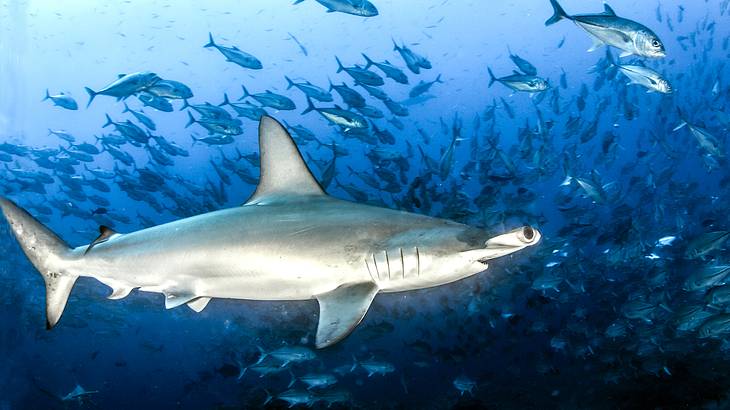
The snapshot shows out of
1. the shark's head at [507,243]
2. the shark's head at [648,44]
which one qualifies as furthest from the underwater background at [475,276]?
the shark's head at [507,243]

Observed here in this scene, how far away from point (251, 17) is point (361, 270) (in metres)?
43.3

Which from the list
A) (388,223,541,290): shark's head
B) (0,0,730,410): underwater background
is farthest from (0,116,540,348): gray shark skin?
(0,0,730,410): underwater background

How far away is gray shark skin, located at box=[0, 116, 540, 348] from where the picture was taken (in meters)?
2.33

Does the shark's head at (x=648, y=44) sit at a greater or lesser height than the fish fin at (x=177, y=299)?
greater

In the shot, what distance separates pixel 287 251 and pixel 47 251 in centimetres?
203

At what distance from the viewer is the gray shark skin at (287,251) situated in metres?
2.33

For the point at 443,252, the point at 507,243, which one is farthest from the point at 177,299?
the point at 507,243

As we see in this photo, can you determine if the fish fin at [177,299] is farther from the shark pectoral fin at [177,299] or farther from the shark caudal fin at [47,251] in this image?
the shark caudal fin at [47,251]

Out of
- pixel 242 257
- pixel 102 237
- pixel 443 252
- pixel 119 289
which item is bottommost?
pixel 119 289

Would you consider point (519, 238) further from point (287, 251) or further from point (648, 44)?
point (648, 44)

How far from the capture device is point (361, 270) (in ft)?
8.15

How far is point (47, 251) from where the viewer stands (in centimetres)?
335

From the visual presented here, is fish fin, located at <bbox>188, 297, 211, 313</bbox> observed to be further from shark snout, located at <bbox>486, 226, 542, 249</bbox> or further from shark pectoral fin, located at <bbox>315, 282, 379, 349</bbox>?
shark snout, located at <bbox>486, 226, 542, 249</bbox>

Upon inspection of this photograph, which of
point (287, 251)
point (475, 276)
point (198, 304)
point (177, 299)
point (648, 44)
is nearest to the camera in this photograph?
point (287, 251)
